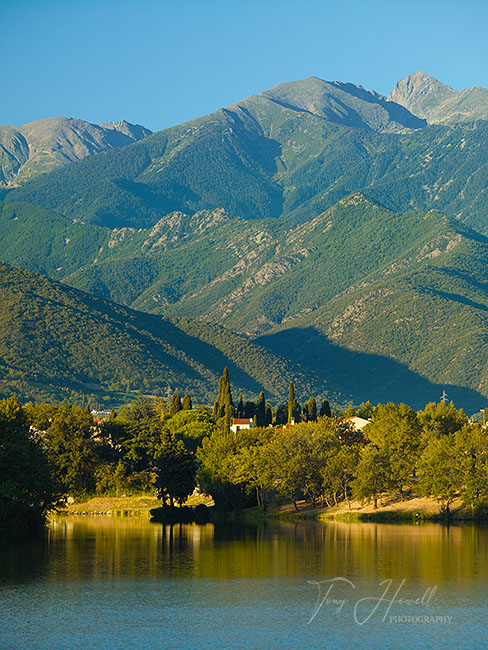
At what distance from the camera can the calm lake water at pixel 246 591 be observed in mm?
52469

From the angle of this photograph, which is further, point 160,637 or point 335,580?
point 335,580

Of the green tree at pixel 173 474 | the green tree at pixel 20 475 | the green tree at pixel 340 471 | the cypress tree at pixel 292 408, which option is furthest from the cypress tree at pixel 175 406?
the green tree at pixel 20 475

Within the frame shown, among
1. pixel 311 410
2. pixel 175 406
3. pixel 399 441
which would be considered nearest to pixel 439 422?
pixel 399 441

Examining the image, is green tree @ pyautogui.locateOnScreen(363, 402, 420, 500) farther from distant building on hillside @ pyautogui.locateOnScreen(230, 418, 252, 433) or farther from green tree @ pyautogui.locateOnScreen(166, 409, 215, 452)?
distant building on hillside @ pyautogui.locateOnScreen(230, 418, 252, 433)

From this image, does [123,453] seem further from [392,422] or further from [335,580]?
[335,580]

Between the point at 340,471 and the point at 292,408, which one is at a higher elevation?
the point at 292,408

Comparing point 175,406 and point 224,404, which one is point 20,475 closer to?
point 224,404

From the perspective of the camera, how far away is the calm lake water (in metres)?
52.5

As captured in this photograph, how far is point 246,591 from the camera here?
64.8m

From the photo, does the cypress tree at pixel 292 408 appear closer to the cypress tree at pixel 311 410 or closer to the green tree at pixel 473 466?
the cypress tree at pixel 311 410

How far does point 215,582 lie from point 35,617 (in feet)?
51.0

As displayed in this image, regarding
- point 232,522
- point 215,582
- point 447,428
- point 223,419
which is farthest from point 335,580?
point 223,419

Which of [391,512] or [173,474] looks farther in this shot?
[173,474]

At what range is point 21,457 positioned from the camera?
87.1 m
